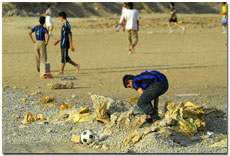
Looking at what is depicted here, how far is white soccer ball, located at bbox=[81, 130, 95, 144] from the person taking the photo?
7.23 meters

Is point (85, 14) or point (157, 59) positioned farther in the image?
point (85, 14)

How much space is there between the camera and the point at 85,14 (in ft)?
145

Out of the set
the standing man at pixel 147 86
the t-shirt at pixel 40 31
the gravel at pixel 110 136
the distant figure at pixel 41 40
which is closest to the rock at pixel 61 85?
the distant figure at pixel 41 40

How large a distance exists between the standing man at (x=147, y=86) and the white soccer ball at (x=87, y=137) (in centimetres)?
88

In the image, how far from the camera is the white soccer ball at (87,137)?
7230mm

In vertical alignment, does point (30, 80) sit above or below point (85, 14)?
below

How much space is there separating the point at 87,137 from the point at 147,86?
1.17 meters

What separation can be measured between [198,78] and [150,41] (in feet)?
35.2

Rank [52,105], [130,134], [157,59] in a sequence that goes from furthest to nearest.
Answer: [157,59]
[52,105]
[130,134]

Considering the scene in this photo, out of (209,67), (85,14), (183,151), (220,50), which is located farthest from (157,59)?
(85,14)

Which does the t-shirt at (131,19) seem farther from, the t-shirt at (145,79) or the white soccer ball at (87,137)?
the white soccer ball at (87,137)

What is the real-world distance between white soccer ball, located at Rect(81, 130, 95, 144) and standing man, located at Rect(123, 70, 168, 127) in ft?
2.90

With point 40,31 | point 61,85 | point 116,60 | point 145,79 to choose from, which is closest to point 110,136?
point 145,79

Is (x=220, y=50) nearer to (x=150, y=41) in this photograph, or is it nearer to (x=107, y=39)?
(x=150, y=41)
